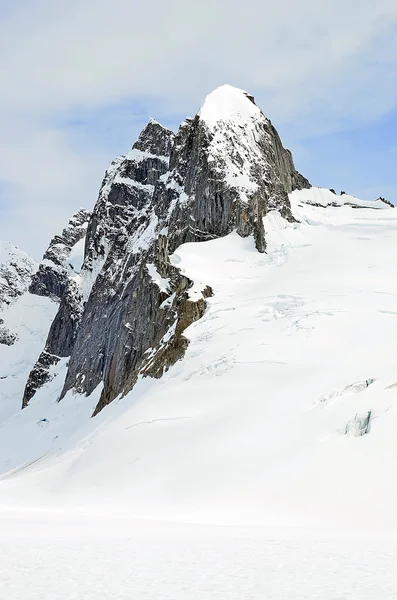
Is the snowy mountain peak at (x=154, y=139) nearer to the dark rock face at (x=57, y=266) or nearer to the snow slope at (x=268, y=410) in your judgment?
the dark rock face at (x=57, y=266)

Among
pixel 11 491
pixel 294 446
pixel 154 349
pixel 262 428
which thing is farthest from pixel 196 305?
pixel 294 446

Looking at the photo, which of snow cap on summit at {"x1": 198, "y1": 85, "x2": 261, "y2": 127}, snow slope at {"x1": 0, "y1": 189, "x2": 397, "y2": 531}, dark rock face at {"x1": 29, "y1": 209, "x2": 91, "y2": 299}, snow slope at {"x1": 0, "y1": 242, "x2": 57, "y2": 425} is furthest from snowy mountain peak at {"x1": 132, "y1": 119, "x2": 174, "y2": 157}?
snow slope at {"x1": 0, "y1": 189, "x2": 397, "y2": 531}

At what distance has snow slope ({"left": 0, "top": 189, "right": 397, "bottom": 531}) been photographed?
68.7ft

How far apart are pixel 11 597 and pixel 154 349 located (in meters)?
43.4

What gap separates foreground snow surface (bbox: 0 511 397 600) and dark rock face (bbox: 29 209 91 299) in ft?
516

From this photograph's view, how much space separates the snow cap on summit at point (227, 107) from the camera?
224ft

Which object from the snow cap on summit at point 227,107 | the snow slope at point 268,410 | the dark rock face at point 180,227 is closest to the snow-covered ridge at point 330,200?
the dark rock face at point 180,227

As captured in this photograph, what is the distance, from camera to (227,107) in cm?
7019

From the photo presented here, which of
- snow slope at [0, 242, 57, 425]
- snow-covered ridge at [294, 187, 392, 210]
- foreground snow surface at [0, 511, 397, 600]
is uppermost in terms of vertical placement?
snow-covered ridge at [294, 187, 392, 210]

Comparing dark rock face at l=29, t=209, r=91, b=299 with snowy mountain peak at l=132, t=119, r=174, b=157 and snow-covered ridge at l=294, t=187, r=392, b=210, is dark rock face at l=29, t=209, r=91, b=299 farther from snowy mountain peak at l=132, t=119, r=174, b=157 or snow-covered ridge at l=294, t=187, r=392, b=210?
snow-covered ridge at l=294, t=187, r=392, b=210

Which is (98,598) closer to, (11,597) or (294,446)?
(11,597)

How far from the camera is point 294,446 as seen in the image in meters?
24.1

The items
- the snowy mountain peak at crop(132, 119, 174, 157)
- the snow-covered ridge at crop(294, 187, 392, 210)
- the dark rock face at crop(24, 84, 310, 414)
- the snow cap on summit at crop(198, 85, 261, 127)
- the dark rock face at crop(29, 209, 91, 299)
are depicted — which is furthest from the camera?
the dark rock face at crop(29, 209, 91, 299)

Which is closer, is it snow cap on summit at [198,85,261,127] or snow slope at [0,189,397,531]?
snow slope at [0,189,397,531]
